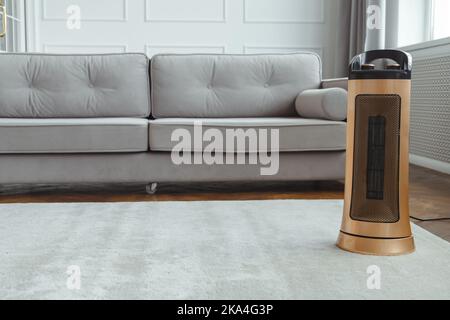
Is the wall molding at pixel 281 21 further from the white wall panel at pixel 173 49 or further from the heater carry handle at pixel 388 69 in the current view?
the heater carry handle at pixel 388 69

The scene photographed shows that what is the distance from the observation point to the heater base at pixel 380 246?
1655 millimetres

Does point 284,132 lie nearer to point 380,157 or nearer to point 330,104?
point 330,104

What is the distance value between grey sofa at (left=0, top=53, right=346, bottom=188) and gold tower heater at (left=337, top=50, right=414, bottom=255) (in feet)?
3.53

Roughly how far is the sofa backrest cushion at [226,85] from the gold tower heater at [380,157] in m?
1.56

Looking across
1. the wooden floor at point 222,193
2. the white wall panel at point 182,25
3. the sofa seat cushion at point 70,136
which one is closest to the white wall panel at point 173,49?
the white wall panel at point 182,25

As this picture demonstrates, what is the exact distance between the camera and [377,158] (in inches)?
65.7

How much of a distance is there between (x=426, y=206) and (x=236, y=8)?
355 cm

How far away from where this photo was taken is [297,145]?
9.05 ft

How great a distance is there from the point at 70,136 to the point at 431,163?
2323 mm

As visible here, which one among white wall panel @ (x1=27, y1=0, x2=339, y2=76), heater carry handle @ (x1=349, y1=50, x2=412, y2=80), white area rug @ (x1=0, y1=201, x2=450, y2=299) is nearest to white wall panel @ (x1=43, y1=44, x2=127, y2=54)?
white wall panel @ (x1=27, y1=0, x2=339, y2=76)

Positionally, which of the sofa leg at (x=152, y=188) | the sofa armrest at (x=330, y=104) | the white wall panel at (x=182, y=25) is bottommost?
the sofa leg at (x=152, y=188)
